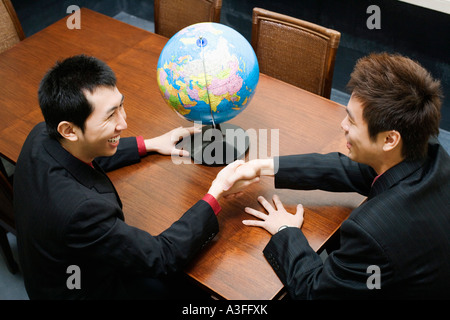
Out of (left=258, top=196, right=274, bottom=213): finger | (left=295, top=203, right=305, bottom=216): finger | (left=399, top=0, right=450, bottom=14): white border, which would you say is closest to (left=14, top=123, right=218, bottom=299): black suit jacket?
(left=258, top=196, right=274, bottom=213): finger

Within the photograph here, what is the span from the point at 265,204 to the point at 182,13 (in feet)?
5.05

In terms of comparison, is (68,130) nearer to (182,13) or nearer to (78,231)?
(78,231)

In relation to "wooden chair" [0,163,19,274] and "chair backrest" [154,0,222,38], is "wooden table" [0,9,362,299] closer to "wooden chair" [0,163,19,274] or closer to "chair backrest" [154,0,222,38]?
"wooden chair" [0,163,19,274]

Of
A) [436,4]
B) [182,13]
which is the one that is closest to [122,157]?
[182,13]

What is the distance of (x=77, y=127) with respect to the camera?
5.25 ft

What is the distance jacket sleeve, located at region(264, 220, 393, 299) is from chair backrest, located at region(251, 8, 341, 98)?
1.11 metres

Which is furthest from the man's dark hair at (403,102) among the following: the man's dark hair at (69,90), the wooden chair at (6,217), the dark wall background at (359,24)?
the dark wall background at (359,24)

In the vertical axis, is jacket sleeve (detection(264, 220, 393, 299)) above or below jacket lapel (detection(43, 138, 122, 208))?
below

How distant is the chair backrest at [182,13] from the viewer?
269cm

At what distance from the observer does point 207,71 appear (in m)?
1.66

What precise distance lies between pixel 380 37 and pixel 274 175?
215 centimetres

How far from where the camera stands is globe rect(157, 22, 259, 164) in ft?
5.48
